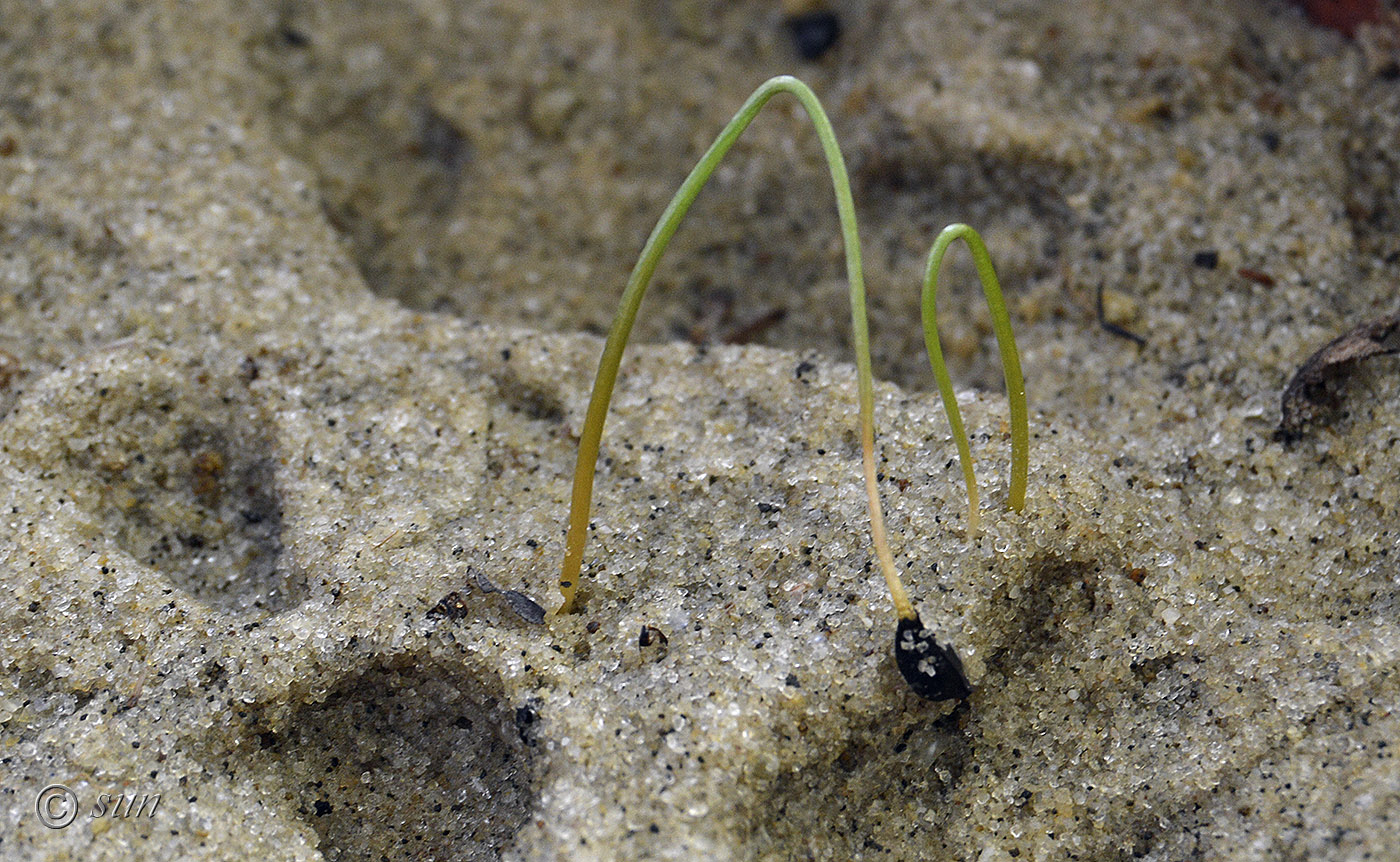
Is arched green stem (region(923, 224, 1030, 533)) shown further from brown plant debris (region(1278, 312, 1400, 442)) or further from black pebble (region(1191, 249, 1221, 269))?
black pebble (region(1191, 249, 1221, 269))

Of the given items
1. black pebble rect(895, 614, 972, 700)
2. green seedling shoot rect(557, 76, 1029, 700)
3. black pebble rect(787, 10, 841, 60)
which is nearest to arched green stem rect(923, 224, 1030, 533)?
green seedling shoot rect(557, 76, 1029, 700)

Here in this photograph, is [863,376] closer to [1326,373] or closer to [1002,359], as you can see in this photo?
[1002,359]

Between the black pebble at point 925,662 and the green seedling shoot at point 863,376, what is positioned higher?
the green seedling shoot at point 863,376

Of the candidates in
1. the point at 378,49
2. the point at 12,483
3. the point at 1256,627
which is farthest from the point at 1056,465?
the point at 378,49

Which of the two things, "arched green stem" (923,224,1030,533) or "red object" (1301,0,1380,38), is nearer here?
"arched green stem" (923,224,1030,533)

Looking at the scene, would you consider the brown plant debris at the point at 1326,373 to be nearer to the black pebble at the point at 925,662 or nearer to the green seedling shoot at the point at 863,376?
the green seedling shoot at the point at 863,376

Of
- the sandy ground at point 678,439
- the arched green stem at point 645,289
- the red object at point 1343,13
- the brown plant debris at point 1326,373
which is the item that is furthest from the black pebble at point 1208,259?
the arched green stem at point 645,289
